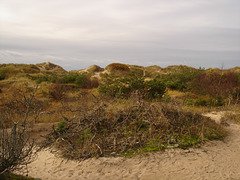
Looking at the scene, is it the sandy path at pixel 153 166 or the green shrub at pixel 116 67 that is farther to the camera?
the green shrub at pixel 116 67

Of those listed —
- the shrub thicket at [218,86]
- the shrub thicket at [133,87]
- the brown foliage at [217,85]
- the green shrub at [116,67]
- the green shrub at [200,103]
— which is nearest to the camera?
the green shrub at [200,103]

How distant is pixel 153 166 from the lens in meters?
4.30

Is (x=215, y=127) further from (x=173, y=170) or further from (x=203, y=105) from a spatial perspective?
(x=203, y=105)

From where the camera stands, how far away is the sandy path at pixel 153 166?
399 centimetres

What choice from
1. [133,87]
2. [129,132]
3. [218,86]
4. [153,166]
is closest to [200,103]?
[218,86]

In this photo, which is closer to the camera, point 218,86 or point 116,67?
point 218,86

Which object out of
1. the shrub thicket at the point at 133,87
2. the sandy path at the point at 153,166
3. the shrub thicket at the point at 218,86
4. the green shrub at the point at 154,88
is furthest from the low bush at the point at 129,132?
the shrub thicket at the point at 218,86

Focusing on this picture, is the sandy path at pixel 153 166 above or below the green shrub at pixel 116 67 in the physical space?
below

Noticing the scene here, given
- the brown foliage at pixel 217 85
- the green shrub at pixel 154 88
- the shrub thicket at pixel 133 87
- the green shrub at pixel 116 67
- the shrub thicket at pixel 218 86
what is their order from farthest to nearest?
1. the green shrub at pixel 116 67
2. the brown foliage at pixel 217 85
3. the shrub thicket at pixel 218 86
4. the green shrub at pixel 154 88
5. the shrub thicket at pixel 133 87

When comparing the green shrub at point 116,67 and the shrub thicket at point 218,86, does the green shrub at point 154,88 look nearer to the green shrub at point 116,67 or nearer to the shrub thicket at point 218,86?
the shrub thicket at point 218,86

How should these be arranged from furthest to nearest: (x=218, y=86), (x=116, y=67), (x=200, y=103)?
(x=116, y=67), (x=218, y=86), (x=200, y=103)

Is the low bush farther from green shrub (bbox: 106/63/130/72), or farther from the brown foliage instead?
green shrub (bbox: 106/63/130/72)

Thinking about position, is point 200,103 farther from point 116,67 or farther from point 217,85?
point 116,67

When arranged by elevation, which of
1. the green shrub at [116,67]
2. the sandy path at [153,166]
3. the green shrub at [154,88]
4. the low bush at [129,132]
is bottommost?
the sandy path at [153,166]
